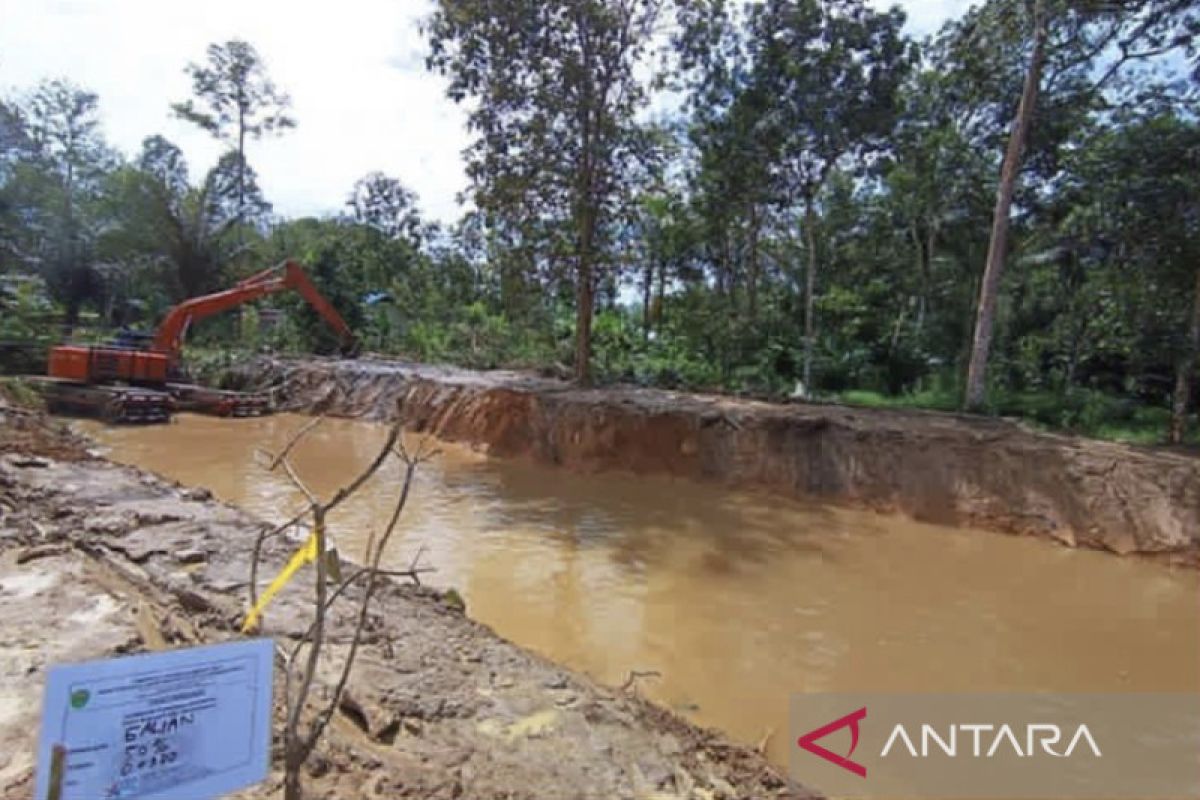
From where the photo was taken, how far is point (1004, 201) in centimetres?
966

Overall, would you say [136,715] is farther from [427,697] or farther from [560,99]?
[560,99]

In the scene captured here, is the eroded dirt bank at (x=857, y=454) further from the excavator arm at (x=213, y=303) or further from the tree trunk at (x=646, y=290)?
the tree trunk at (x=646, y=290)

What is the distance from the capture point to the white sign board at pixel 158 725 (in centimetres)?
126

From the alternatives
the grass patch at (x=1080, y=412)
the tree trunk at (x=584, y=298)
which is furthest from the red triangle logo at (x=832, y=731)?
the tree trunk at (x=584, y=298)

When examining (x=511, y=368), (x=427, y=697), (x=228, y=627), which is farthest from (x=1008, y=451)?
(x=511, y=368)

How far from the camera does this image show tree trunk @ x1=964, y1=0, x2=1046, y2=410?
9.30 meters

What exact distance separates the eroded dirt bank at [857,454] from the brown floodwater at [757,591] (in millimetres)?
346

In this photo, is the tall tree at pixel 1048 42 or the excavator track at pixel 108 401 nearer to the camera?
the tall tree at pixel 1048 42

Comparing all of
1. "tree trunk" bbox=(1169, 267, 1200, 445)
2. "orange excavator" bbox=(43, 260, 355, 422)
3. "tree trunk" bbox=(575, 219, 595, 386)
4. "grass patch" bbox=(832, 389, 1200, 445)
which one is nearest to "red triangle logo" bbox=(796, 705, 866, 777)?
"grass patch" bbox=(832, 389, 1200, 445)

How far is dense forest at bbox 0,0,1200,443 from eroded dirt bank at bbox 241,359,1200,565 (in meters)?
1.81

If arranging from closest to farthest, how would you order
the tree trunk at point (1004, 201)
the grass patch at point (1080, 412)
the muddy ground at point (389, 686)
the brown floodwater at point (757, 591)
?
the muddy ground at point (389, 686)
the brown floodwater at point (757, 591)
the tree trunk at point (1004, 201)
the grass patch at point (1080, 412)

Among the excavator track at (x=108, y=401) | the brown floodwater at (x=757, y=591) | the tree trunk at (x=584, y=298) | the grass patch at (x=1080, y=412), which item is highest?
the tree trunk at (x=584, y=298)

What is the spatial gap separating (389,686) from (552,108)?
10.5 m

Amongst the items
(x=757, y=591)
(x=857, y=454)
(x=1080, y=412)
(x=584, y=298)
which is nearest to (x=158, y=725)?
(x=757, y=591)
